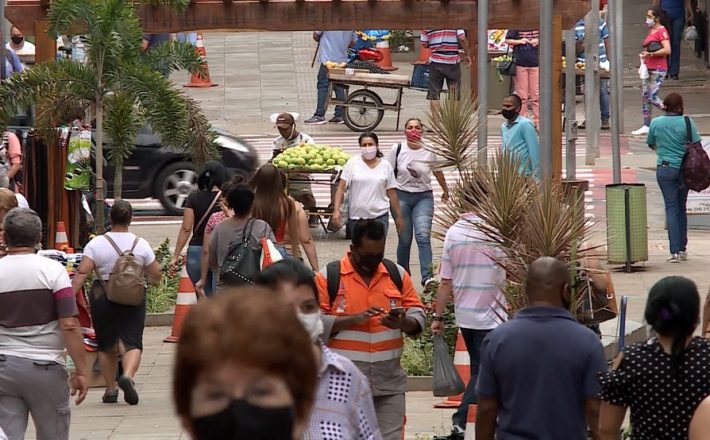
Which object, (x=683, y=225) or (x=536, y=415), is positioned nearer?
(x=536, y=415)

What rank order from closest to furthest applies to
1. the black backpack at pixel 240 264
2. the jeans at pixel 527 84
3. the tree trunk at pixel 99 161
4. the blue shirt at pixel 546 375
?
1. the blue shirt at pixel 546 375
2. the black backpack at pixel 240 264
3. the tree trunk at pixel 99 161
4. the jeans at pixel 527 84

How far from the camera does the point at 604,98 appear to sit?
26.5 m

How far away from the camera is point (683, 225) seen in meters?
15.9

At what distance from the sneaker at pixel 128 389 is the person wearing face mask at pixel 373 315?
10.8 ft

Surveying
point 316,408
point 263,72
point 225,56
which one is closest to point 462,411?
point 316,408

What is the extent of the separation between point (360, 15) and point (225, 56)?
20.7m

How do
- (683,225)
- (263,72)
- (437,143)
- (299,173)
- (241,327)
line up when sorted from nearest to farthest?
(241,327) → (437,143) → (683,225) → (299,173) → (263,72)

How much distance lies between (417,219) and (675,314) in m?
8.93

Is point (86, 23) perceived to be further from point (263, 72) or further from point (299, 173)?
point (263, 72)

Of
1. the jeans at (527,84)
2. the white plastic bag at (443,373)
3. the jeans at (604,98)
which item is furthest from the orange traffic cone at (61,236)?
the jeans at (604,98)

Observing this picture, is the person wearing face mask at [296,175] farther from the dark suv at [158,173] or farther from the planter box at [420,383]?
the planter box at [420,383]

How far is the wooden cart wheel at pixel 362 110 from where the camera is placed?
25.8m

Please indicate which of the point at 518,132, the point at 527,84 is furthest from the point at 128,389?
the point at 527,84

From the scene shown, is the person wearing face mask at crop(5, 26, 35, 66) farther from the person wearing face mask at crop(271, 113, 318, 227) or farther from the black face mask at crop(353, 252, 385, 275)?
the black face mask at crop(353, 252, 385, 275)
